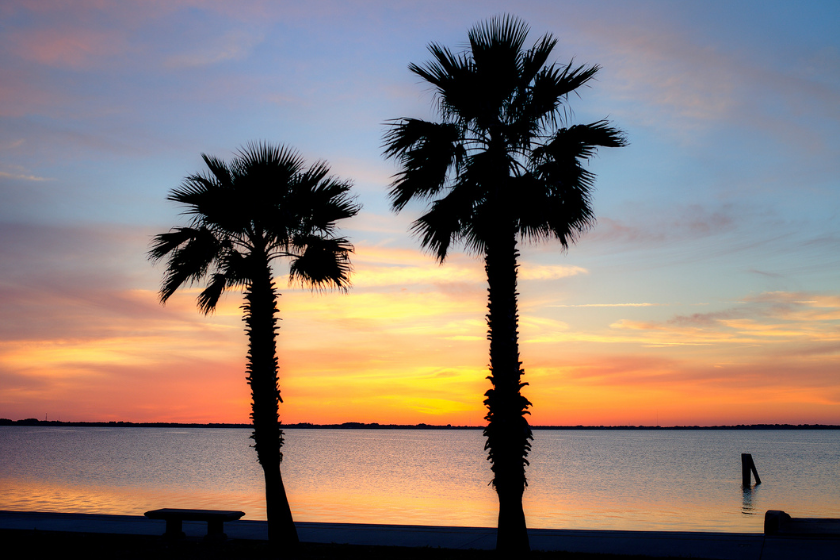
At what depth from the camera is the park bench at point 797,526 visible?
44.1 feet

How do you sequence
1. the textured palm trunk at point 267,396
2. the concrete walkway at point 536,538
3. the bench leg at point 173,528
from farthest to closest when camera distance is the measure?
the bench leg at point 173,528 < the textured palm trunk at point 267,396 < the concrete walkway at point 536,538

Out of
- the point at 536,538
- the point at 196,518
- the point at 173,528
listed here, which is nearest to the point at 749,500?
the point at 536,538

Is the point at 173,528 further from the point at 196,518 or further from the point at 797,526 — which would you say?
the point at 797,526

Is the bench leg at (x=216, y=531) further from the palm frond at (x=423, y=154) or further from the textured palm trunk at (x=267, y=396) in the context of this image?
the palm frond at (x=423, y=154)

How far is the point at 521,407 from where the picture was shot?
11.7 meters

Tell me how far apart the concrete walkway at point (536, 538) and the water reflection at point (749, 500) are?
18.1 metres

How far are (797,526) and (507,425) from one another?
24.9 feet

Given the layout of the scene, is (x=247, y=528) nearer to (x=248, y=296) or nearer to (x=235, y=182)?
(x=248, y=296)

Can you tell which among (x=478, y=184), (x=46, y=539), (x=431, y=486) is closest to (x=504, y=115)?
(x=478, y=184)

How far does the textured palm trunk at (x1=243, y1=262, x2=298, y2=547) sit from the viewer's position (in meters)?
13.3

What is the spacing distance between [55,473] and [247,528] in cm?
4588

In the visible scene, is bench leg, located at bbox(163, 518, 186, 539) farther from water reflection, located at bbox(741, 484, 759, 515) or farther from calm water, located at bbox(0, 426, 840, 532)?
water reflection, located at bbox(741, 484, 759, 515)

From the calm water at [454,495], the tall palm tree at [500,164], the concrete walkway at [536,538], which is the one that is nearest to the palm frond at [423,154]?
the tall palm tree at [500,164]

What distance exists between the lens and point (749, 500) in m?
35.2
